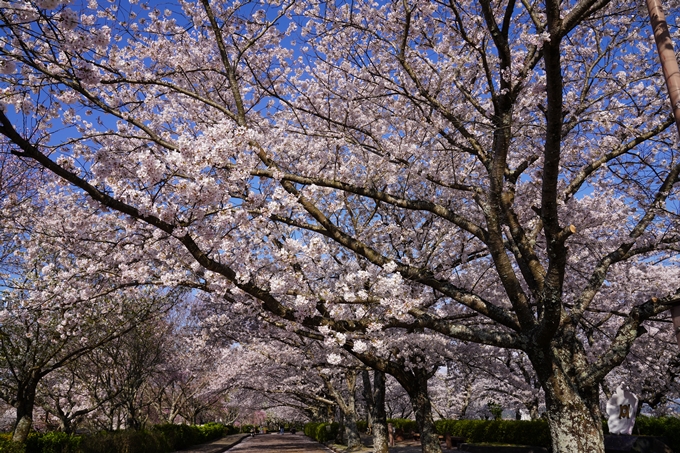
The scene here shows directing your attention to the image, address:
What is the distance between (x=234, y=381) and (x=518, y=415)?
18.9m

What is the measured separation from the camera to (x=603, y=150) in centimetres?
972

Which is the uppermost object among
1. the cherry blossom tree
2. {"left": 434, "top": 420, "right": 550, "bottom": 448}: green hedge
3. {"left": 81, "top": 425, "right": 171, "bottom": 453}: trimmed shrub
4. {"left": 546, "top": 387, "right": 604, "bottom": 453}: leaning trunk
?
the cherry blossom tree

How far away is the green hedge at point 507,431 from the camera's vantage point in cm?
1927

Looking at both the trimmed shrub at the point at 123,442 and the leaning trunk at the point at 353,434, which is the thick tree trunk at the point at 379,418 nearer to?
the leaning trunk at the point at 353,434

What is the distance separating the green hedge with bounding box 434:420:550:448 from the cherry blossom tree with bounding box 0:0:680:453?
8.48 metres

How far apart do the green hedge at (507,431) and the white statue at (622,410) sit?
18.9 ft

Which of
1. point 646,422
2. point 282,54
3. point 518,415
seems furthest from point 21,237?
point 518,415

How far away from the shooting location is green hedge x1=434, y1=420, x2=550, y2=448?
63.2ft

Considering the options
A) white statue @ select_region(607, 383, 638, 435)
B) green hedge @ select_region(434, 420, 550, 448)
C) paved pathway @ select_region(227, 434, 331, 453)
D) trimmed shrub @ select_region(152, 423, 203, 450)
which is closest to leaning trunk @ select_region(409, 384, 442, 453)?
white statue @ select_region(607, 383, 638, 435)

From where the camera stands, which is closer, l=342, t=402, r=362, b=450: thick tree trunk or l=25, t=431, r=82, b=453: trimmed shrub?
l=25, t=431, r=82, b=453: trimmed shrub

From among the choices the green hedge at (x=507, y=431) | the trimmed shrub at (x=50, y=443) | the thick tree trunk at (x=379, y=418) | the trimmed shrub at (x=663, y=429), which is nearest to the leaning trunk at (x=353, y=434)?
the thick tree trunk at (x=379, y=418)

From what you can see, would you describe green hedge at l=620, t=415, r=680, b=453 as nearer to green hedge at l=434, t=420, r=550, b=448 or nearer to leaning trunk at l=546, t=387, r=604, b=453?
green hedge at l=434, t=420, r=550, b=448

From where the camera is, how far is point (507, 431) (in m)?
21.1

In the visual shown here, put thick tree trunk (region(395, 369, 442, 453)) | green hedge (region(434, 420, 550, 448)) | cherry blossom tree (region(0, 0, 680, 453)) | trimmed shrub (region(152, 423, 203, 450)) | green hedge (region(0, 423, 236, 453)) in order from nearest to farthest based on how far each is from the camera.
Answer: cherry blossom tree (region(0, 0, 680, 453)) < thick tree trunk (region(395, 369, 442, 453)) < green hedge (region(0, 423, 236, 453)) < green hedge (region(434, 420, 550, 448)) < trimmed shrub (region(152, 423, 203, 450))
